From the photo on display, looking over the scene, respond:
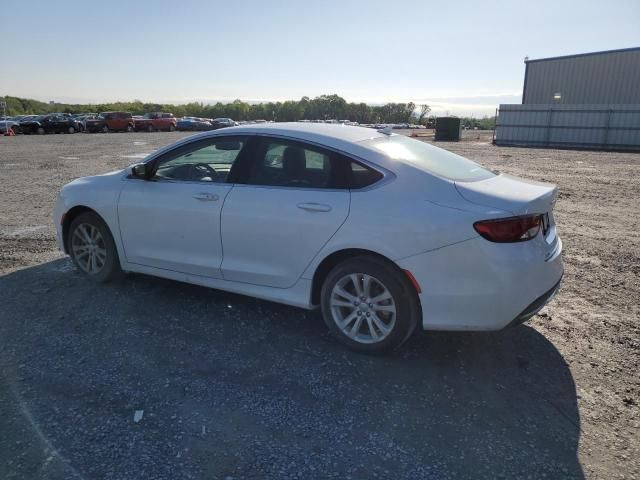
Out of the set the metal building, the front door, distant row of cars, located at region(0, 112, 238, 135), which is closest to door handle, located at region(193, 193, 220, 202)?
the front door

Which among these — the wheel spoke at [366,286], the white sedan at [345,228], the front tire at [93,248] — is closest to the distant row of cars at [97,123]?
the front tire at [93,248]

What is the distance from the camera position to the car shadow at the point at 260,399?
8.61 ft

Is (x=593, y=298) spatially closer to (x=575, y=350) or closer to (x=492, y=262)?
(x=575, y=350)

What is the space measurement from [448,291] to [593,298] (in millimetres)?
2302

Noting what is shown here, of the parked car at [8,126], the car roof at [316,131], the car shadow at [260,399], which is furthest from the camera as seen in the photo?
the parked car at [8,126]

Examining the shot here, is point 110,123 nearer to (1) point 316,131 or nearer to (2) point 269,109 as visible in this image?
(1) point 316,131

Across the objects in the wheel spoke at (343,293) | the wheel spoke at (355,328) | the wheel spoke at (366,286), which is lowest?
the wheel spoke at (355,328)

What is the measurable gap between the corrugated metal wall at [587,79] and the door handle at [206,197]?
35291mm

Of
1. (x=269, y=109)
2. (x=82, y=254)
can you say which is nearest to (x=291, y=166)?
(x=82, y=254)

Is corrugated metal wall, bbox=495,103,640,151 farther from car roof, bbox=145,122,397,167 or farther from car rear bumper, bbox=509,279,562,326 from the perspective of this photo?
car rear bumper, bbox=509,279,562,326

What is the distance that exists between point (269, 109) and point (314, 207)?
93375mm

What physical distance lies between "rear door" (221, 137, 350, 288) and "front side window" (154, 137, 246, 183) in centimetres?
22

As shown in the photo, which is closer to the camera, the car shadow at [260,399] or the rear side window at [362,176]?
the car shadow at [260,399]

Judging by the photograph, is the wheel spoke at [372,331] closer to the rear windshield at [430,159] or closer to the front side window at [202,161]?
the rear windshield at [430,159]
